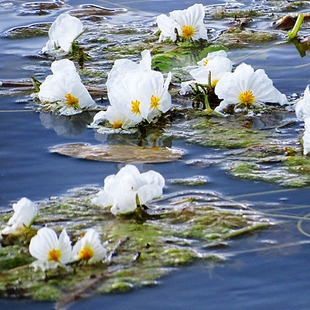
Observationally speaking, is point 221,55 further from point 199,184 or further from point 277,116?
point 199,184

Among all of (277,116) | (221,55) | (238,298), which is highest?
(221,55)

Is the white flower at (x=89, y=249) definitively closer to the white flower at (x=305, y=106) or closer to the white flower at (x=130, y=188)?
the white flower at (x=130, y=188)

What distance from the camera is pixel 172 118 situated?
307 centimetres

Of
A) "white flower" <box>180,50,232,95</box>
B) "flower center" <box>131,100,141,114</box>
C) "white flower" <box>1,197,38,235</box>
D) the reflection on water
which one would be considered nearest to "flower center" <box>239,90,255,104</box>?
"white flower" <box>180,50,232,95</box>

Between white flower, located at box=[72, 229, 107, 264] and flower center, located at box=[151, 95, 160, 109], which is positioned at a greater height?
flower center, located at box=[151, 95, 160, 109]

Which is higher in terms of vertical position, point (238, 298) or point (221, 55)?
point (221, 55)

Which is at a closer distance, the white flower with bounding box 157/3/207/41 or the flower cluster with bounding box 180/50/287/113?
the flower cluster with bounding box 180/50/287/113

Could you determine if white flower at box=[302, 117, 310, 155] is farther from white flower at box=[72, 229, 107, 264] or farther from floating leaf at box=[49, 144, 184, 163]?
white flower at box=[72, 229, 107, 264]

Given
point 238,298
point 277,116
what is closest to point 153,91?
point 277,116

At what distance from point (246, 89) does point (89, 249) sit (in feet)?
4.68

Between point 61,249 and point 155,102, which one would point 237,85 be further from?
point 61,249

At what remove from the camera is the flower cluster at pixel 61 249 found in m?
1.81

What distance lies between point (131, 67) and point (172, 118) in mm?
281

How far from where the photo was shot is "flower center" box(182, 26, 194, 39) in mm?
4223
